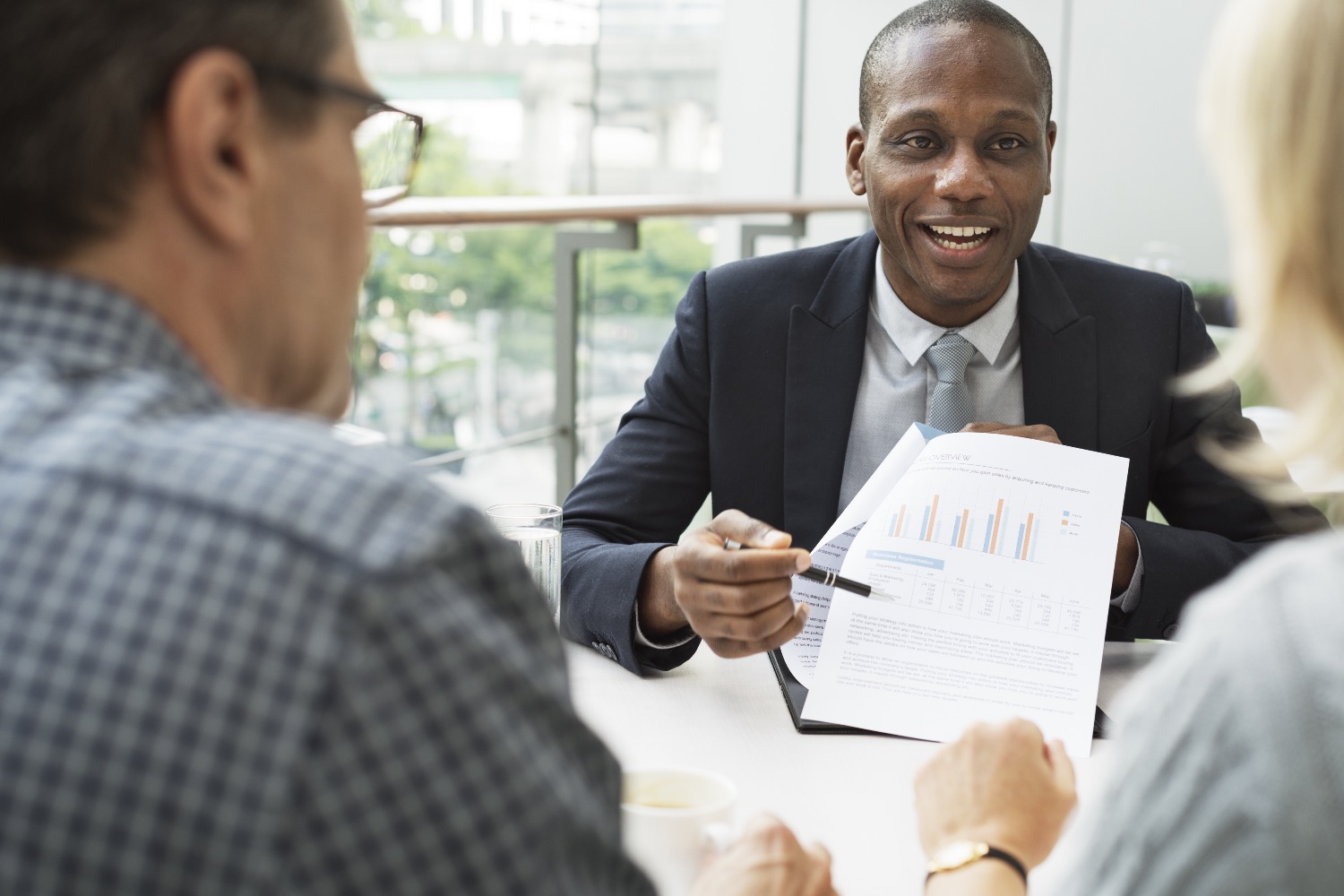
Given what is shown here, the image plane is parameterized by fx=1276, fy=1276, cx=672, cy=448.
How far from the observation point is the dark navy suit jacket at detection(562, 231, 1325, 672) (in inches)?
65.7

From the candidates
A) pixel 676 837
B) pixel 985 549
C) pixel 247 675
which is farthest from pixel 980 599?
pixel 247 675

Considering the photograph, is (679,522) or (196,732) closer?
(196,732)

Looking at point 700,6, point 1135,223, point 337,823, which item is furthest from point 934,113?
point 700,6

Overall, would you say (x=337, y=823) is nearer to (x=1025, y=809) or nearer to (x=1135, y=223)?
(x=1025, y=809)

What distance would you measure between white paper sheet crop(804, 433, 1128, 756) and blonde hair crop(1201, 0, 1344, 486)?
1.72ft

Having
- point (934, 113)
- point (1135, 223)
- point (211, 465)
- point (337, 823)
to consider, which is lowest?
point (1135, 223)

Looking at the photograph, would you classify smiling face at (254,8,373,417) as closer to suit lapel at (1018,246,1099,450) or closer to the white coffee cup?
the white coffee cup

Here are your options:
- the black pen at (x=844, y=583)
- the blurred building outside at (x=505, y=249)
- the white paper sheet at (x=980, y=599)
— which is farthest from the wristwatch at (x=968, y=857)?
the blurred building outside at (x=505, y=249)

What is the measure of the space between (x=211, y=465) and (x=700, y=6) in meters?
6.55

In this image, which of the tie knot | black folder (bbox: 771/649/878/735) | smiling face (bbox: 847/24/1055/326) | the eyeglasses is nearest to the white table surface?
black folder (bbox: 771/649/878/735)

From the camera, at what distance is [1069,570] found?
1223 millimetres

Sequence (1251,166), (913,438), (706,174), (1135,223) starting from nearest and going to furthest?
(1251,166) < (913,438) < (1135,223) < (706,174)

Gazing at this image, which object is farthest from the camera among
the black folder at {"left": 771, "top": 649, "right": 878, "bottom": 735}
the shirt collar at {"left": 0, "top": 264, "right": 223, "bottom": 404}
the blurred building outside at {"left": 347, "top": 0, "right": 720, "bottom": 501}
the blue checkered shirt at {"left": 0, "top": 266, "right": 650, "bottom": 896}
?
the blurred building outside at {"left": 347, "top": 0, "right": 720, "bottom": 501}

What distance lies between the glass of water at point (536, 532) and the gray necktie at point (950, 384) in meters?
0.58
